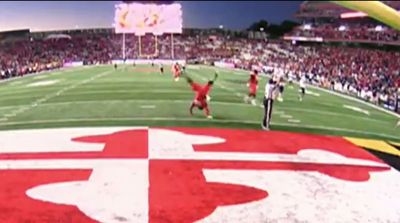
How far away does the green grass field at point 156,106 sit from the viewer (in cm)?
1236

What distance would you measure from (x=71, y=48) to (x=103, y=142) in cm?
264

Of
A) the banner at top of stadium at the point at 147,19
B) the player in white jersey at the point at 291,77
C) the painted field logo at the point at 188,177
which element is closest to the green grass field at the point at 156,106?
the player in white jersey at the point at 291,77

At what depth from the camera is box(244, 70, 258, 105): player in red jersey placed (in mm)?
14750

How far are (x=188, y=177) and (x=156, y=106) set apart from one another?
6.68 meters

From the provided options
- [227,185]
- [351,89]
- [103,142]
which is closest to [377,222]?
[227,185]

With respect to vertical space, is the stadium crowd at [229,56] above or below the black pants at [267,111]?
above

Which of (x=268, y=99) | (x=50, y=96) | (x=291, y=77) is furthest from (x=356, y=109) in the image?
(x=50, y=96)

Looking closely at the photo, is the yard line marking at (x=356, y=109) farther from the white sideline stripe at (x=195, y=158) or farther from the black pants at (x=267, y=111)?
the white sideline stripe at (x=195, y=158)

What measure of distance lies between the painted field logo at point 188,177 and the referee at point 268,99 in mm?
692

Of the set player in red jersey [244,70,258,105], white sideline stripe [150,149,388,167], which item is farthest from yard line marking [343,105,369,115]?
white sideline stripe [150,149,388,167]

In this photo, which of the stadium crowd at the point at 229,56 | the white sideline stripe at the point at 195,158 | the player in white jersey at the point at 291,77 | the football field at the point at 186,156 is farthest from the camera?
the player in white jersey at the point at 291,77

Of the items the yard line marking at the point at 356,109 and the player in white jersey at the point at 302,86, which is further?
the player in white jersey at the point at 302,86

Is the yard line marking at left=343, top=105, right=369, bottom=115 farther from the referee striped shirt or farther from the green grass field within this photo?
the referee striped shirt

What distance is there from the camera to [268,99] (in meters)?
12.9
